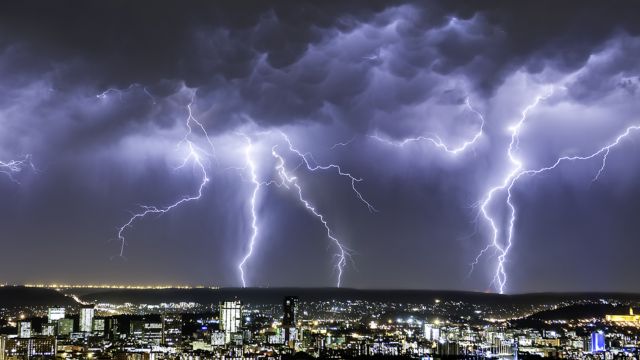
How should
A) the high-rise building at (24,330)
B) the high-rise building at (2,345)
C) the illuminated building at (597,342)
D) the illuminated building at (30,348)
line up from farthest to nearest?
the high-rise building at (24,330) < the illuminated building at (597,342) < the illuminated building at (30,348) < the high-rise building at (2,345)

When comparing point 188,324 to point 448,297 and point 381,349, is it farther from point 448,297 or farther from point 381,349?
point 448,297

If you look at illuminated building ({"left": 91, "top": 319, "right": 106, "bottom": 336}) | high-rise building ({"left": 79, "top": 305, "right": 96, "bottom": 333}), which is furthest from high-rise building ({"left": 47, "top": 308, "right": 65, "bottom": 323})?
illuminated building ({"left": 91, "top": 319, "right": 106, "bottom": 336})

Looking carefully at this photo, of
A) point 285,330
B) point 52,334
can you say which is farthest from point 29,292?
point 285,330

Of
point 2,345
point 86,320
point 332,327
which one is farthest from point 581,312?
point 2,345

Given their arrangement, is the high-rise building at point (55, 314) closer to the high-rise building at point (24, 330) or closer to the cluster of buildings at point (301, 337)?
the cluster of buildings at point (301, 337)

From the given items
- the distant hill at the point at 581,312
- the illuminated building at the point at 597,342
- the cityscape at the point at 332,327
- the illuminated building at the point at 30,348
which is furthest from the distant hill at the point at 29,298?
the illuminated building at the point at 597,342

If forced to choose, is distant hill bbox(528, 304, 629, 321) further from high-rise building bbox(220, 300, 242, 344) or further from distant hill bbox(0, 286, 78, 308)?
distant hill bbox(0, 286, 78, 308)
